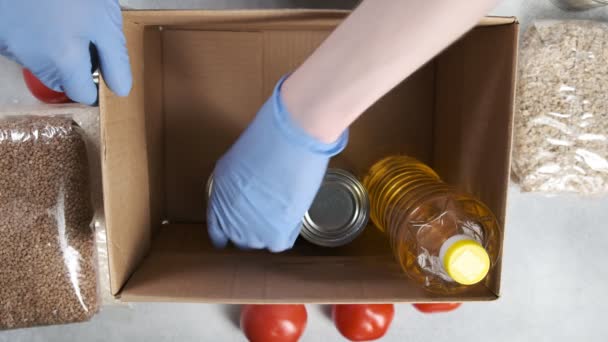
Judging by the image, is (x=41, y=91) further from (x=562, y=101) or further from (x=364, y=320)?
(x=562, y=101)

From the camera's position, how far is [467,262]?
0.53 m

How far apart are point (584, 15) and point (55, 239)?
40.7 inches

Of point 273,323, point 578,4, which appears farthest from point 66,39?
point 578,4

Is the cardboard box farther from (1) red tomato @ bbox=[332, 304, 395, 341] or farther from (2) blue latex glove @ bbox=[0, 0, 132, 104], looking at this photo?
Answer: (1) red tomato @ bbox=[332, 304, 395, 341]

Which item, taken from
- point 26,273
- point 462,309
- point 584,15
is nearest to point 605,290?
point 462,309

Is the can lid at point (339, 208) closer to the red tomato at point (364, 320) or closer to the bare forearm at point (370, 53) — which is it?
the red tomato at point (364, 320)

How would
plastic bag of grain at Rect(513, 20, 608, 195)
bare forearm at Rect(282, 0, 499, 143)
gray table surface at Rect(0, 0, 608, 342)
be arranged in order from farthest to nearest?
gray table surface at Rect(0, 0, 608, 342), plastic bag of grain at Rect(513, 20, 608, 195), bare forearm at Rect(282, 0, 499, 143)

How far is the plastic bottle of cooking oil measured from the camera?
1.76 feet

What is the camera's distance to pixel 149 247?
78 centimetres

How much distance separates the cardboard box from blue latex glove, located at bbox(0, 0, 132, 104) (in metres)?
0.04

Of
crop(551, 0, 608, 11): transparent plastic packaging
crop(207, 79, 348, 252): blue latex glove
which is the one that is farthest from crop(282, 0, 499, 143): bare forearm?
crop(551, 0, 608, 11): transparent plastic packaging

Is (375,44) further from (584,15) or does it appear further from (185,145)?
(584,15)

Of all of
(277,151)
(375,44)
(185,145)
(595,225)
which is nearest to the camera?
(375,44)

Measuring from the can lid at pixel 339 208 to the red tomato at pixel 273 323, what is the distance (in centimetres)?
18
